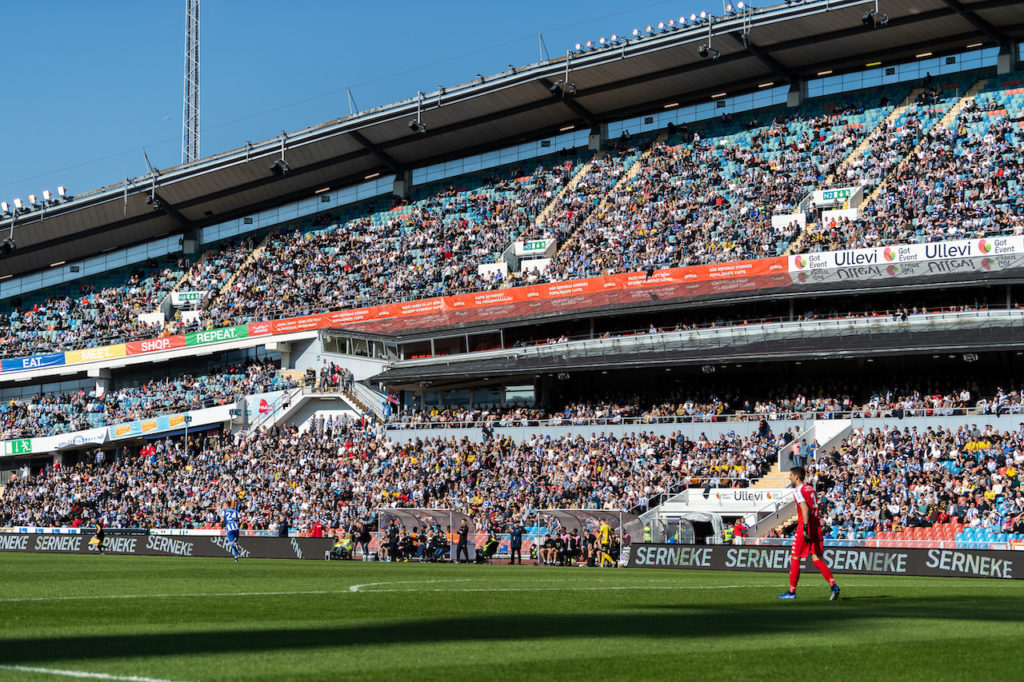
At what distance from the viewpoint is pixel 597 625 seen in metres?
12.4

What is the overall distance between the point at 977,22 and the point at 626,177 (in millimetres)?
21067

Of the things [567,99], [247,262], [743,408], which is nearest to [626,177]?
[567,99]

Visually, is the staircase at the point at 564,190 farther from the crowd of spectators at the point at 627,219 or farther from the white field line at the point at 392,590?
A: the white field line at the point at 392,590

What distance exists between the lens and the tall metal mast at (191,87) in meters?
A: 88.5

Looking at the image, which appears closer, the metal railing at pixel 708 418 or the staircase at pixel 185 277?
the metal railing at pixel 708 418

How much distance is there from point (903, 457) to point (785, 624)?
95.4ft

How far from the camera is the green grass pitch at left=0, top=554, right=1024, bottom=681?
896 cm

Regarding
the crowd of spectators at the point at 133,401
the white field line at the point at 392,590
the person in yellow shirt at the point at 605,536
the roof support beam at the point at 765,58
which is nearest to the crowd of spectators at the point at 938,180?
the roof support beam at the point at 765,58

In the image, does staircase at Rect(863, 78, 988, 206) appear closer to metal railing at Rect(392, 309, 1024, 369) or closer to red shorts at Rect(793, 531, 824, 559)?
metal railing at Rect(392, 309, 1024, 369)

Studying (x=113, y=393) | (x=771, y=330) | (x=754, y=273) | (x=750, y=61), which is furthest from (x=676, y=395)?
(x=113, y=393)

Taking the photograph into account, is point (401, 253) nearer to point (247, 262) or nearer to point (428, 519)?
point (247, 262)

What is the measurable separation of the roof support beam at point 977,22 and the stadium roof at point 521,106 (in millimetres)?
114

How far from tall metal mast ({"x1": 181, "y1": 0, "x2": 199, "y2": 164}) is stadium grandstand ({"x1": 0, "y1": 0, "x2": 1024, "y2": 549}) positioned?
7744 millimetres

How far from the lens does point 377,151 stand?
7831 centimetres
